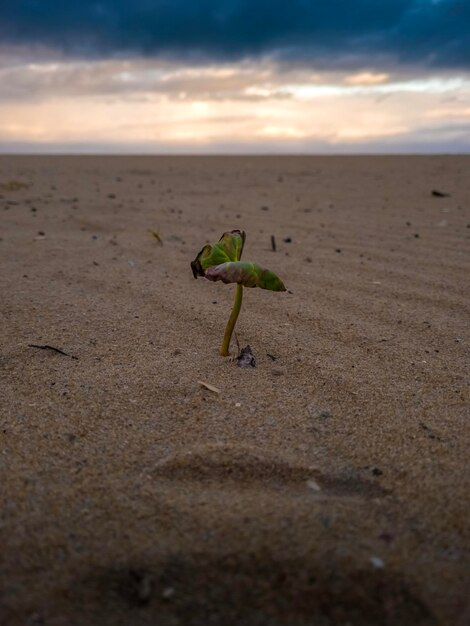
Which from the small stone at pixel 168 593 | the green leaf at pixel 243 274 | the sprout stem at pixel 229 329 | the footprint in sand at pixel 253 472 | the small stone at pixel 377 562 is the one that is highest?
the green leaf at pixel 243 274

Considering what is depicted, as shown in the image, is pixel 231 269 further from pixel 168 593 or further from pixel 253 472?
pixel 168 593

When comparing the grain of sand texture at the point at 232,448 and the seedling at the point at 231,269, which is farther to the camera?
the seedling at the point at 231,269

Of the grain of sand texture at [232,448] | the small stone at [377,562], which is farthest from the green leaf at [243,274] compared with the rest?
the small stone at [377,562]

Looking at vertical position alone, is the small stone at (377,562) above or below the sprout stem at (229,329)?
below

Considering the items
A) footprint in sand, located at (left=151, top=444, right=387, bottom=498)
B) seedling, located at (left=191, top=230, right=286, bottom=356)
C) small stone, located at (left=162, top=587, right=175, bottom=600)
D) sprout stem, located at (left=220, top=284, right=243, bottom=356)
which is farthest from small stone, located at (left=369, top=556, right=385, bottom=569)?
sprout stem, located at (left=220, top=284, right=243, bottom=356)

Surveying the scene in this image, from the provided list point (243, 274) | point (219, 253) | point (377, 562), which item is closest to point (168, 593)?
point (377, 562)

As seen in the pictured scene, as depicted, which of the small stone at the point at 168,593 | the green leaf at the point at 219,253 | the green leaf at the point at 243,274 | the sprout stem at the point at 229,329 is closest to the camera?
the small stone at the point at 168,593

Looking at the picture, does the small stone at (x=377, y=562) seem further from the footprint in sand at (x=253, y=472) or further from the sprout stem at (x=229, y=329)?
the sprout stem at (x=229, y=329)
